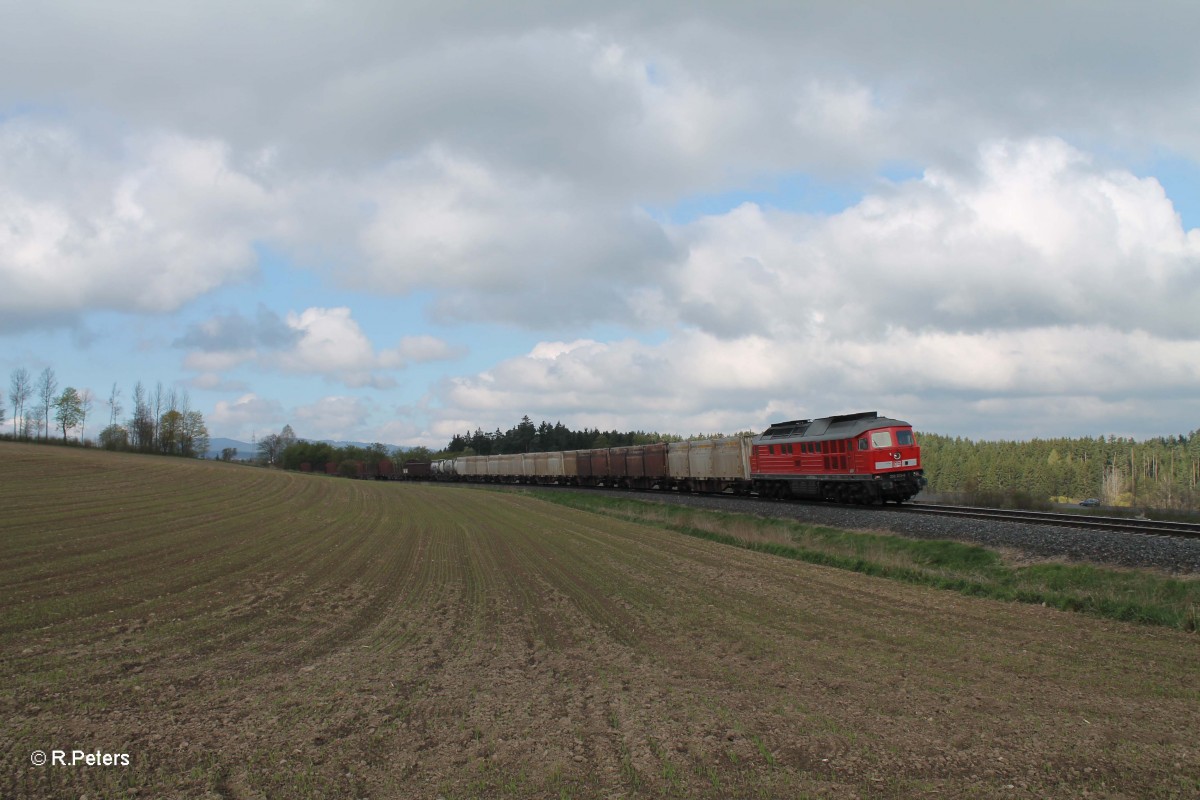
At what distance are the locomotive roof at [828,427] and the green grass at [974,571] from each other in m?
6.51

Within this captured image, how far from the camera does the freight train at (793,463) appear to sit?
1216 inches

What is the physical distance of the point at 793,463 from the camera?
3650 cm

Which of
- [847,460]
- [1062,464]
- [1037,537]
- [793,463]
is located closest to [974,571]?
[1037,537]

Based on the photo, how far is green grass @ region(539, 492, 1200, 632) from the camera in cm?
1283

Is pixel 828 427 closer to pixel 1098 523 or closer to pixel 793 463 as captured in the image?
pixel 793 463

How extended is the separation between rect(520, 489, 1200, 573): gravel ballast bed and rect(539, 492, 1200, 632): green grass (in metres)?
0.84

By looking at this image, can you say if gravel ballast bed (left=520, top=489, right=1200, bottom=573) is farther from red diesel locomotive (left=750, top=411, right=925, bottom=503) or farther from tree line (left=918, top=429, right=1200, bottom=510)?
tree line (left=918, top=429, right=1200, bottom=510)

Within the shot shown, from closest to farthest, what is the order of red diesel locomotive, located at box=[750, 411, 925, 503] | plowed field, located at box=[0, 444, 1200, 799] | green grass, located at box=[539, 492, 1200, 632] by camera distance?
plowed field, located at box=[0, 444, 1200, 799] < green grass, located at box=[539, 492, 1200, 632] < red diesel locomotive, located at box=[750, 411, 925, 503]

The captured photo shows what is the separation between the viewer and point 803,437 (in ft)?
117

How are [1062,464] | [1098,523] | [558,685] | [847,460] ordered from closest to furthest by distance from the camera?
[558,685], [1098,523], [847,460], [1062,464]

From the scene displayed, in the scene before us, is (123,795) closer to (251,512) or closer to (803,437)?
(251,512)

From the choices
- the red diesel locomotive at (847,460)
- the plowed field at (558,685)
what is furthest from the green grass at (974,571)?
the red diesel locomotive at (847,460)

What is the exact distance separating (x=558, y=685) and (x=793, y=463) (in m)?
29.6

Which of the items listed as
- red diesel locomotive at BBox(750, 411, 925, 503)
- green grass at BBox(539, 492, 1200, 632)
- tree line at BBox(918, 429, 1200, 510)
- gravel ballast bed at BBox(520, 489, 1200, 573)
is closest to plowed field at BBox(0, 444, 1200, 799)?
green grass at BBox(539, 492, 1200, 632)
